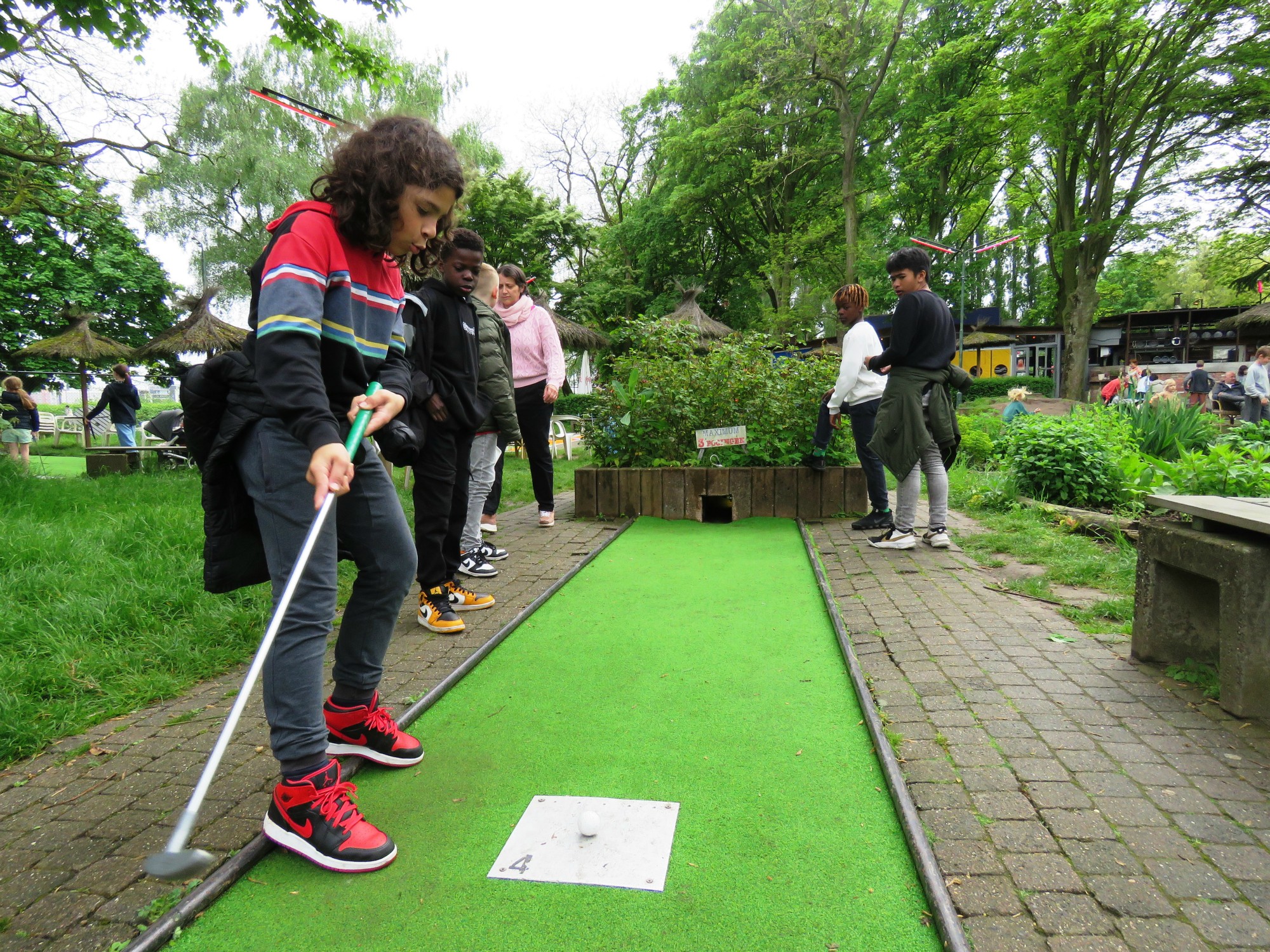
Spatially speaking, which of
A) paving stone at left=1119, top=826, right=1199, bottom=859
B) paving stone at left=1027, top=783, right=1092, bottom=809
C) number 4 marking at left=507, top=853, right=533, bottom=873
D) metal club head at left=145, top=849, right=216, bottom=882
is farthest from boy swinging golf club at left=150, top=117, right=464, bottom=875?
paving stone at left=1119, top=826, right=1199, bottom=859

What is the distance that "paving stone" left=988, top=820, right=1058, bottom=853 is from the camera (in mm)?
1825

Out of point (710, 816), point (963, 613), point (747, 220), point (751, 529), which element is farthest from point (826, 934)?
point (747, 220)

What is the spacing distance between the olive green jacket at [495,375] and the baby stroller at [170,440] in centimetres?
792

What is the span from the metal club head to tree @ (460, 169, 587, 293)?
2463 cm

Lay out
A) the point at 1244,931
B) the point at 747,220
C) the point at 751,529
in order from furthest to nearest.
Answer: the point at 747,220 < the point at 751,529 < the point at 1244,931

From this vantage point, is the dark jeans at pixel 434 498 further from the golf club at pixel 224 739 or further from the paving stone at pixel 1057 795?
the paving stone at pixel 1057 795

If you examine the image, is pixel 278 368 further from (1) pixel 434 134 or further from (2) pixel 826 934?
(2) pixel 826 934

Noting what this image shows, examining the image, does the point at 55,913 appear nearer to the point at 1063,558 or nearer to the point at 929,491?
the point at 929,491

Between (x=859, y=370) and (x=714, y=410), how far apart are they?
1.44 metres

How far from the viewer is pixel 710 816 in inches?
78.7

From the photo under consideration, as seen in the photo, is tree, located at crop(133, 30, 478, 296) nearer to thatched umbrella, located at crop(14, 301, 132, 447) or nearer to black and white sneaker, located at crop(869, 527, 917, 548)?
thatched umbrella, located at crop(14, 301, 132, 447)

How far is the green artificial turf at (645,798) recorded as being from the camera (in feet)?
5.20

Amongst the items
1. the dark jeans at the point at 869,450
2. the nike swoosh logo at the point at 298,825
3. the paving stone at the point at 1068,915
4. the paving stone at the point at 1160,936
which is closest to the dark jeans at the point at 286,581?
the nike swoosh logo at the point at 298,825

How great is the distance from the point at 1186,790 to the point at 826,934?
1271 millimetres
